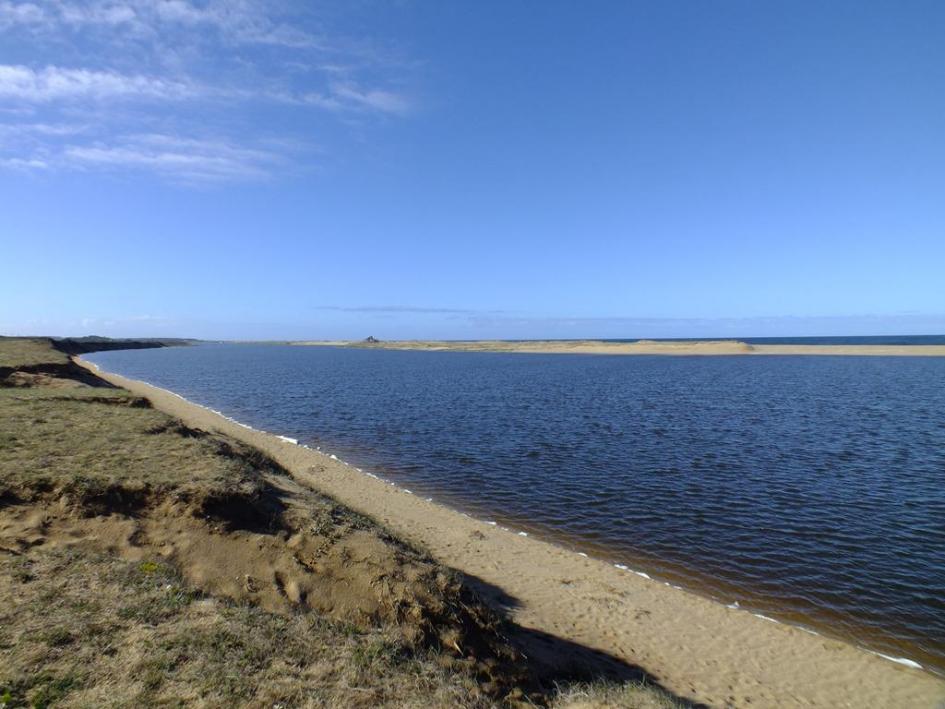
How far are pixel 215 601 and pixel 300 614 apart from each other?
1276mm

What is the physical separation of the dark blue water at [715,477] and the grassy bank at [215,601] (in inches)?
312

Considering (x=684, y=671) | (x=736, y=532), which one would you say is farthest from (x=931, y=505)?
(x=684, y=671)

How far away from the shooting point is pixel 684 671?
992cm

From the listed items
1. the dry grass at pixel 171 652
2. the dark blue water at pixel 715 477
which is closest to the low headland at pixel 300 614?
the dry grass at pixel 171 652

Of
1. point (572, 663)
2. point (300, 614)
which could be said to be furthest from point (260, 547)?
point (572, 663)

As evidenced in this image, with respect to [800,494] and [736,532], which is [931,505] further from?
[736,532]

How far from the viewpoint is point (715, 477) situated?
875 inches

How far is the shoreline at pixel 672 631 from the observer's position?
31.2ft

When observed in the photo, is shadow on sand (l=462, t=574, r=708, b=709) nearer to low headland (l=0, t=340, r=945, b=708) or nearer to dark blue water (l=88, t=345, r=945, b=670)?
low headland (l=0, t=340, r=945, b=708)

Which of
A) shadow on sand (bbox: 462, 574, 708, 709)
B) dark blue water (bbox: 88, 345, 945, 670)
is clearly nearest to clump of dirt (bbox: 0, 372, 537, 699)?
shadow on sand (bbox: 462, 574, 708, 709)

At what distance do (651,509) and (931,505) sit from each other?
10.6 metres

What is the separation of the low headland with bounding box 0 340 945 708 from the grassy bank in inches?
1.3

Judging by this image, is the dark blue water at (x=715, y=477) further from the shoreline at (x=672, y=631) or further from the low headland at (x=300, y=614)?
the low headland at (x=300, y=614)

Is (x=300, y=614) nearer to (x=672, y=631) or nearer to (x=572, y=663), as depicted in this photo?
(x=572, y=663)
